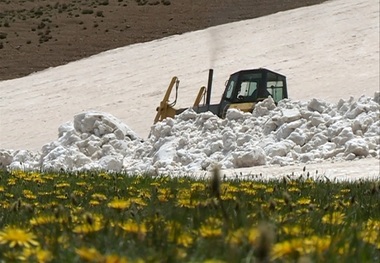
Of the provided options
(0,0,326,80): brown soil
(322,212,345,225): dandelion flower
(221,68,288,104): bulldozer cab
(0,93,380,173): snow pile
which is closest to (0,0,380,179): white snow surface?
(0,93,380,173): snow pile

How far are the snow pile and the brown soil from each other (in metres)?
23.1

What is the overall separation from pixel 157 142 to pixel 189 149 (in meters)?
0.98

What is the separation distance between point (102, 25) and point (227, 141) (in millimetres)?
30855

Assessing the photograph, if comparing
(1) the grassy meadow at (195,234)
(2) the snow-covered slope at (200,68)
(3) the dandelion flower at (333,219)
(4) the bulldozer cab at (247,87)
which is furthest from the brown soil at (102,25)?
(3) the dandelion flower at (333,219)

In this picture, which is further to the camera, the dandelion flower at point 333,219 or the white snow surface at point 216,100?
the white snow surface at point 216,100

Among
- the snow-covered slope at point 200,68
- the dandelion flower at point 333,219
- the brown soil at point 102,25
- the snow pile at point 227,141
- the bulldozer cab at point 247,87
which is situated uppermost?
the brown soil at point 102,25

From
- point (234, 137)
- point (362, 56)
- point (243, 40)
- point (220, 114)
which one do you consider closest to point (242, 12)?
point (243, 40)

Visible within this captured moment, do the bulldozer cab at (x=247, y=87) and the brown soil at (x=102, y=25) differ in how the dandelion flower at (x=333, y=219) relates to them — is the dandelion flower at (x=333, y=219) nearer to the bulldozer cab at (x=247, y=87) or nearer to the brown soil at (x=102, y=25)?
the bulldozer cab at (x=247, y=87)

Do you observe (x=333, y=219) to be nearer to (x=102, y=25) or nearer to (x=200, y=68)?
(x=200, y=68)

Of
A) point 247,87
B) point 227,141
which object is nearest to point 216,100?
point 247,87

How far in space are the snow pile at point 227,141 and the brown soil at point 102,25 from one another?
75.8ft

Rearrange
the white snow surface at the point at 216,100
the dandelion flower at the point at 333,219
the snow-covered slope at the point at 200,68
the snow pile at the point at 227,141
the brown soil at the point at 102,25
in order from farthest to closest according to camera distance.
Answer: the brown soil at the point at 102,25, the snow-covered slope at the point at 200,68, the white snow surface at the point at 216,100, the snow pile at the point at 227,141, the dandelion flower at the point at 333,219

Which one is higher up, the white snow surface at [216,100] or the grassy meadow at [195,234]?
the white snow surface at [216,100]

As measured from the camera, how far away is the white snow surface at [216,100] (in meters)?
14.8
